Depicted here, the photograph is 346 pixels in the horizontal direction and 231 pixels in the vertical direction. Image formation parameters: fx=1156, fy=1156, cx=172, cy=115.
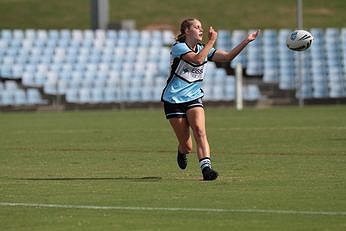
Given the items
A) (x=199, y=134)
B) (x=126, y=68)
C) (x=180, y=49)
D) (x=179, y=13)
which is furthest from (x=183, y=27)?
(x=179, y=13)

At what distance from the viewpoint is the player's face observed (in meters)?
16.0

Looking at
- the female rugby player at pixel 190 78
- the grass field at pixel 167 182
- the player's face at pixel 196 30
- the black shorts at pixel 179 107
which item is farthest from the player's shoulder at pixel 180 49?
the grass field at pixel 167 182

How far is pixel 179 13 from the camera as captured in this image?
72.4 m

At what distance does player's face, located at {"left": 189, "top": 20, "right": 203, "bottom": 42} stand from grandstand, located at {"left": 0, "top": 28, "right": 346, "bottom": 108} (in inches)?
1297

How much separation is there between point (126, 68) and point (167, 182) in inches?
1418

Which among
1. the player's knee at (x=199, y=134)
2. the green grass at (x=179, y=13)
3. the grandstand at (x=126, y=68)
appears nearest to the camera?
the player's knee at (x=199, y=134)

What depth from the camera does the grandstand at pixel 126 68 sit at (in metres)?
49.2

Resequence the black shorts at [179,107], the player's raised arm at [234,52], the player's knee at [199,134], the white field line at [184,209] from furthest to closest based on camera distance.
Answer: the black shorts at [179,107] < the player's raised arm at [234,52] < the player's knee at [199,134] < the white field line at [184,209]

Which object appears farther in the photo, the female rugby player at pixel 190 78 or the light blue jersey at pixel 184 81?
the light blue jersey at pixel 184 81

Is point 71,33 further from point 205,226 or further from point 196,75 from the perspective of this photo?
point 205,226

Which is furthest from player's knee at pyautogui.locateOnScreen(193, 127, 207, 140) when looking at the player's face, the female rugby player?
the player's face

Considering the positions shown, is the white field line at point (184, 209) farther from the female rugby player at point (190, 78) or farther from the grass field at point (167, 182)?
the female rugby player at point (190, 78)

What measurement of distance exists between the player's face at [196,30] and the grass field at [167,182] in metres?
1.99

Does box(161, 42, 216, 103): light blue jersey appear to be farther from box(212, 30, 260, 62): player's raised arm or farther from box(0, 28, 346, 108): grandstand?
box(0, 28, 346, 108): grandstand
